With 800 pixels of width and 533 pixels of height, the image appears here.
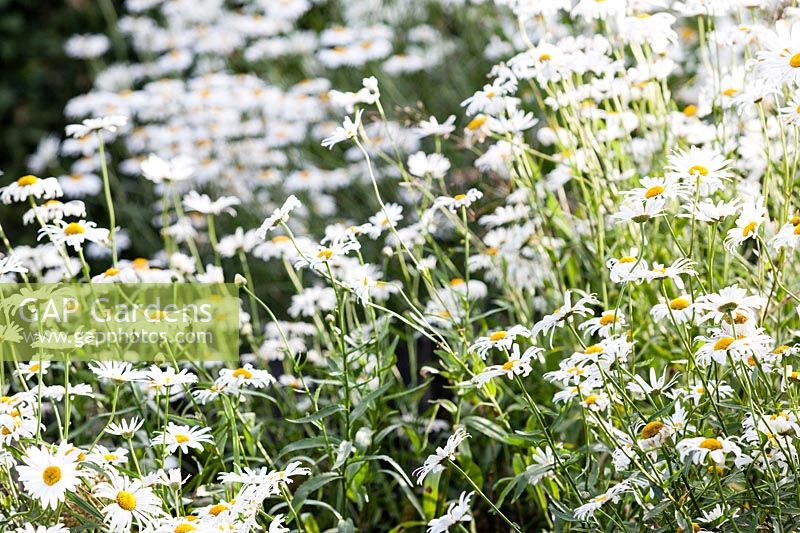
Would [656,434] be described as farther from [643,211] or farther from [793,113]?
[793,113]

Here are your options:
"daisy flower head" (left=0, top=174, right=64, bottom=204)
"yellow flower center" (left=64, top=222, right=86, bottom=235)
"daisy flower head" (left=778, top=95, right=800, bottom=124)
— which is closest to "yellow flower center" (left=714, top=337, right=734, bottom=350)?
"daisy flower head" (left=778, top=95, right=800, bottom=124)

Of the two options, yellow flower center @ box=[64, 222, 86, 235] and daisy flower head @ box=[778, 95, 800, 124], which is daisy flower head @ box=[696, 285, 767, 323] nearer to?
daisy flower head @ box=[778, 95, 800, 124]

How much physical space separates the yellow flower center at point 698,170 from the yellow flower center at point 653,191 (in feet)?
0.18

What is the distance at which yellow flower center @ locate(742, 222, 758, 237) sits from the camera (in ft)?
4.72

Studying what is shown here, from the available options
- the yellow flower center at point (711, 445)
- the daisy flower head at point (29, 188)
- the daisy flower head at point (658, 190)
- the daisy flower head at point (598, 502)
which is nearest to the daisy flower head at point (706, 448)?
the yellow flower center at point (711, 445)

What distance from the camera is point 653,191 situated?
1.46 meters

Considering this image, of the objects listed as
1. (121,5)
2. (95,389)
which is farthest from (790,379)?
(121,5)

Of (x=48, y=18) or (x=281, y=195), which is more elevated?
(x=48, y=18)

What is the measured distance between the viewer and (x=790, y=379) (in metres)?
1.47

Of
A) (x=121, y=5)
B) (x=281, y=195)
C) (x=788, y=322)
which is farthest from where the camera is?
(x=121, y=5)

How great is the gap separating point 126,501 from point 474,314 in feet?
2.90

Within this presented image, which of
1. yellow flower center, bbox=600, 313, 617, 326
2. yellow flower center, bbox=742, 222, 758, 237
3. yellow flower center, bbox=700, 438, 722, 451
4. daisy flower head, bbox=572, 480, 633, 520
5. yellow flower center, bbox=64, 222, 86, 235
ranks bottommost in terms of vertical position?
daisy flower head, bbox=572, 480, 633, 520

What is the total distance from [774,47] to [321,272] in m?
0.74

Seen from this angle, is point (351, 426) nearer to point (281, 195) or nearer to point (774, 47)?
point (774, 47)
